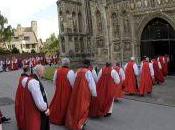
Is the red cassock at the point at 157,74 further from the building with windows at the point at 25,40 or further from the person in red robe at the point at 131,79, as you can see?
the building with windows at the point at 25,40

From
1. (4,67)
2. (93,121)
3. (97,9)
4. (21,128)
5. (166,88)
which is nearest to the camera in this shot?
(21,128)

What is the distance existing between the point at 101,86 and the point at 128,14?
13146 mm

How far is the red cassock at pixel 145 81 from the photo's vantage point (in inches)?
706

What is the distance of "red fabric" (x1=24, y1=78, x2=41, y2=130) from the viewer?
9789 mm

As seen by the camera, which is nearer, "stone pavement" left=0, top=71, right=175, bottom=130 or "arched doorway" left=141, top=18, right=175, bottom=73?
"stone pavement" left=0, top=71, right=175, bottom=130

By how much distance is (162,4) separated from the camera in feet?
79.7

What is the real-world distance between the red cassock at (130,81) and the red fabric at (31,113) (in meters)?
9.02

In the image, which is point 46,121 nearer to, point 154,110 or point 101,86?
point 101,86

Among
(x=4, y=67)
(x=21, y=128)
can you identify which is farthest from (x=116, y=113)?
(x=4, y=67)

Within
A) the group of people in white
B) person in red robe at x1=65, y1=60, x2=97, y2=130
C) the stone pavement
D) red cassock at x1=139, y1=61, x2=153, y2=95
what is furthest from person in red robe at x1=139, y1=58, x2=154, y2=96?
person in red robe at x1=65, y1=60, x2=97, y2=130

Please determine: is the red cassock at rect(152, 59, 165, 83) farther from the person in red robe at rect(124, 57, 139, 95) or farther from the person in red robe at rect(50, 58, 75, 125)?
the person in red robe at rect(50, 58, 75, 125)

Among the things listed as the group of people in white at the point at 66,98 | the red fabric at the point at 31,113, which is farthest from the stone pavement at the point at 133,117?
the red fabric at the point at 31,113

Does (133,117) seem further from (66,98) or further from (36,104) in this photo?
(36,104)

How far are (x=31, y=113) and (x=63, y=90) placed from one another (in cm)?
216
